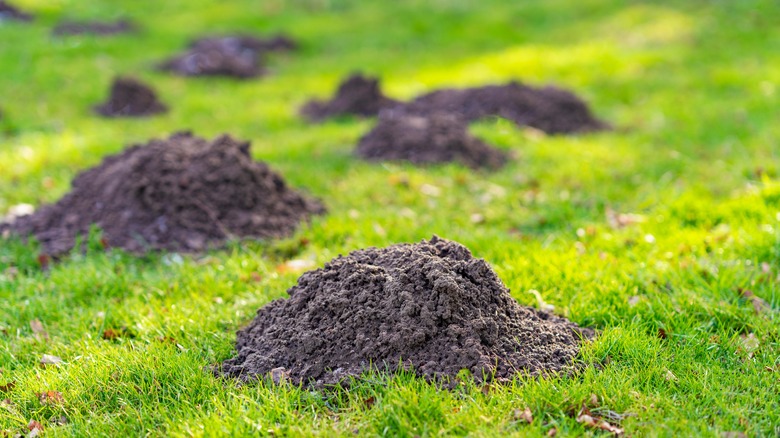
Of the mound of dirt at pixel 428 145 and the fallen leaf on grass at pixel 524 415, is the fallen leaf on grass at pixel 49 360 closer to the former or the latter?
the fallen leaf on grass at pixel 524 415

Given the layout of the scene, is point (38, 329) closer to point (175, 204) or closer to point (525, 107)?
point (175, 204)

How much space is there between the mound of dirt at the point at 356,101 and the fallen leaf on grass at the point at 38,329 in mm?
5618

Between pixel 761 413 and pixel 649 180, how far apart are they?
12.7 feet

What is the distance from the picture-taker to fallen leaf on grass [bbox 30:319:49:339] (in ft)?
13.2

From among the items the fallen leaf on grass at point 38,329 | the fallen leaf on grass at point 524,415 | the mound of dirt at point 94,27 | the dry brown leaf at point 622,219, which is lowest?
the dry brown leaf at point 622,219

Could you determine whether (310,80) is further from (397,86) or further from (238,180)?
(238,180)

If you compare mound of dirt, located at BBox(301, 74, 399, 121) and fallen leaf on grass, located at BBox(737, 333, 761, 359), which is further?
mound of dirt, located at BBox(301, 74, 399, 121)

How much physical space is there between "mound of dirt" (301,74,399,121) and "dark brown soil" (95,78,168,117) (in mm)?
2327

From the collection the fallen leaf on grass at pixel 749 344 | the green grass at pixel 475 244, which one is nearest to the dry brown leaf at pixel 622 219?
the green grass at pixel 475 244

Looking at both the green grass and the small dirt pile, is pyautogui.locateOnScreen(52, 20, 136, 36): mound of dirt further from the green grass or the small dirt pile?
the small dirt pile

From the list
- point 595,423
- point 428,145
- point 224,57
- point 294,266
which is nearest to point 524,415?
point 595,423

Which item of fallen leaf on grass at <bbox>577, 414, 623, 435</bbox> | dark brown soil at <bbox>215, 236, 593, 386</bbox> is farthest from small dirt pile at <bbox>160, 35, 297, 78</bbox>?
fallen leaf on grass at <bbox>577, 414, 623, 435</bbox>

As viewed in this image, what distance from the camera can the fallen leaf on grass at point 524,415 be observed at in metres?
2.96

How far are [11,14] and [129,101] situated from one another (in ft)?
25.0
